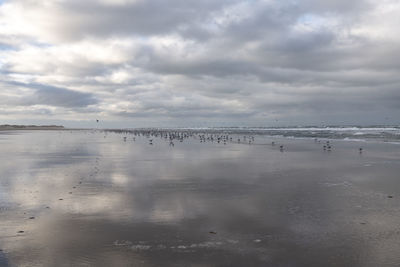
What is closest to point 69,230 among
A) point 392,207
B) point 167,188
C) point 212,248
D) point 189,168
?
point 212,248

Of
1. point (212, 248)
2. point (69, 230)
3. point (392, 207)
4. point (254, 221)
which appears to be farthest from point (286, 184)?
point (69, 230)

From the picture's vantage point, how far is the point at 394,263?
6.78 m

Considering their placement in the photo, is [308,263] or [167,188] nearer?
[308,263]

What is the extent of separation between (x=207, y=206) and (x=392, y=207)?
228 inches

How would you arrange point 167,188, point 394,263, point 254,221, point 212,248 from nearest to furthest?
point 394,263
point 212,248
point 254,221
point 167,188

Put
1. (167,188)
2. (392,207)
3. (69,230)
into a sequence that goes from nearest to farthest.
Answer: (69,230), (392,207), (167,188)

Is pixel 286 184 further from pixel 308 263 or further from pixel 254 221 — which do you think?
pixel 308 263

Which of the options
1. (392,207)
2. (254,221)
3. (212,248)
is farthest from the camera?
(392,207)

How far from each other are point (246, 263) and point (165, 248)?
180 cm

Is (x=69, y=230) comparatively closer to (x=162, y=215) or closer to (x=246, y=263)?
(x=162, y=215)

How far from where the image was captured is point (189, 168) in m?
21.9

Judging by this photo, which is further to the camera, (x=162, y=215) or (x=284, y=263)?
(x=162, y=215)

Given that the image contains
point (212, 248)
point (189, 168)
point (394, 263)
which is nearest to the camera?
point (394, 263)

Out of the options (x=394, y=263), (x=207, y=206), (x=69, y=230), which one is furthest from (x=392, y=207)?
(x=69, y=230)
